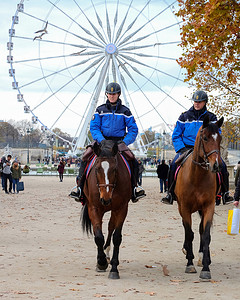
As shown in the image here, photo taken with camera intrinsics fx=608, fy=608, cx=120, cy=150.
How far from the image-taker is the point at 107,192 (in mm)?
8930

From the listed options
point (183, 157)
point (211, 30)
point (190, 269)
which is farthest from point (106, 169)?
point (211, 30)

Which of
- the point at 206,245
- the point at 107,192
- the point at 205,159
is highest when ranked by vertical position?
the point at 205,159

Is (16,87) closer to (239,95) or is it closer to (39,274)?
(239,95)

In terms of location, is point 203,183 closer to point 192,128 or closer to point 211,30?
point 192,128

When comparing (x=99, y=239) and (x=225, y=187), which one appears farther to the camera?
(x=225, y=187)

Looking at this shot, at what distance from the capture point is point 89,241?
1340 centimetres

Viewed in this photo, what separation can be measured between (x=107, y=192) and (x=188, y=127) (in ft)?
7.57

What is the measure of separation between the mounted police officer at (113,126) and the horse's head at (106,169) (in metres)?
0.83

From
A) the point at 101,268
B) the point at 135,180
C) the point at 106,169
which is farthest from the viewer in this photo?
the point at 135,180

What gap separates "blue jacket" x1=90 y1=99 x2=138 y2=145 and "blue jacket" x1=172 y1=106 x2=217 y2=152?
79 cm

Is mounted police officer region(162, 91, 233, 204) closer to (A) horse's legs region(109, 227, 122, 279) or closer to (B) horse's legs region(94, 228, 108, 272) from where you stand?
(A) horse's legs region(109, 227, 122, 279)

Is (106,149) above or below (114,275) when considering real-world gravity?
above

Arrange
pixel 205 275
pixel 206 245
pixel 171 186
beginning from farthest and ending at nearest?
pixel 171 186, pixel 206 245, pixel 205 275

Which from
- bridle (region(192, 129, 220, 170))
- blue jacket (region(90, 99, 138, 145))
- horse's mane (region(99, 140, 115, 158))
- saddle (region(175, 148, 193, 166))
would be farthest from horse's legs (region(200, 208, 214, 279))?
blue jacket (region(90, 99, 138, 145))
